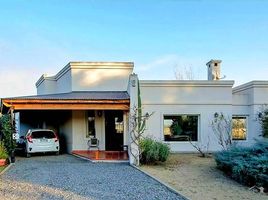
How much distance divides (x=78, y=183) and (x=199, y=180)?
4.10m

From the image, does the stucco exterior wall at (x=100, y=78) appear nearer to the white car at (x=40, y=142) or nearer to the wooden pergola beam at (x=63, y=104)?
the white car at (x=40, y=142)

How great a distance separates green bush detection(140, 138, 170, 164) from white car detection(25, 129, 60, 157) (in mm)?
6149

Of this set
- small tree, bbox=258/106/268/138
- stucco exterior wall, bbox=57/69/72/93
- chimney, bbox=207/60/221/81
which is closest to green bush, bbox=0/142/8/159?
stucco exterior wall, bbox=57/69/72/93

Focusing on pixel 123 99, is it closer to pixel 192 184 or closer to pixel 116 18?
pixel 116 18

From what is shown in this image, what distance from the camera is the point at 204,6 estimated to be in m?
18.5

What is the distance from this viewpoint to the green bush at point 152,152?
15.9 meters

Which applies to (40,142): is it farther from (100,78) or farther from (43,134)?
(100,78)

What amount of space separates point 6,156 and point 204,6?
40.0ft

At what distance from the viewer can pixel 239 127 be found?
884 inches

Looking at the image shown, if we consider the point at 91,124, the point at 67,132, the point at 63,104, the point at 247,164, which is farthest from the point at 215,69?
the point at 247,164

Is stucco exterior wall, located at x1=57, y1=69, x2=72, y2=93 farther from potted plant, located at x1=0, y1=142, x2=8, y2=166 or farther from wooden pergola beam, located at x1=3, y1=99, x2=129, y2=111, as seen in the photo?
potted plant, located at x1=0, y1=142, x2=8, y2=166

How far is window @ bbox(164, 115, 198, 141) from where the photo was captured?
21609 millimetres

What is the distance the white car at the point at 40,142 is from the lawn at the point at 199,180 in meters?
6.73

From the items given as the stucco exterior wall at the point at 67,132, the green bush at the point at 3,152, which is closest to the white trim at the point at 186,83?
the stucco exterior wall at the point at 67,132
